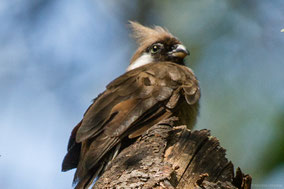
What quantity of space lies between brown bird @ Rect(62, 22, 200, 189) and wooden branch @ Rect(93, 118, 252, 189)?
0.46 m

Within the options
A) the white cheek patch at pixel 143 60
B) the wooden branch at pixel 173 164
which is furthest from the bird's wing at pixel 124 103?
the white cheek patch at pixel 143 60

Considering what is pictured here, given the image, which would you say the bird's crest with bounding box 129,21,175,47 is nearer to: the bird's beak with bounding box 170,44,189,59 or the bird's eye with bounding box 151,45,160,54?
the bird's eye with bounding box 151,45,160,54

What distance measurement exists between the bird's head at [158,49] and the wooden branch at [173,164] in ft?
9.76

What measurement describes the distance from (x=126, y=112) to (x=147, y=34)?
3.31m

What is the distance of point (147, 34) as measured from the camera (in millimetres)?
7832

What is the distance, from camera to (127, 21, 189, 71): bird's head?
23.1 ft

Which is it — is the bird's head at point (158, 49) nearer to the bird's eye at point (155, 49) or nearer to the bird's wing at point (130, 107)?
the bird's eye at point (155, 49)

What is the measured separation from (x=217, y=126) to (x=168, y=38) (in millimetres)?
1898

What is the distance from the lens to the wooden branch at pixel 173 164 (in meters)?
3.54

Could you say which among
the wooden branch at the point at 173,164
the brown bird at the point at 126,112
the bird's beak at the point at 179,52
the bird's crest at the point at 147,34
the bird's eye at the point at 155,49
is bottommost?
the wooden branch at the point at 173,164

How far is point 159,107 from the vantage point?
16.2 feet

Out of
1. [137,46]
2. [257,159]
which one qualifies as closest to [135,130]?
[257,159]

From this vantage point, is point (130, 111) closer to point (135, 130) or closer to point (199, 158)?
point (135, 130)

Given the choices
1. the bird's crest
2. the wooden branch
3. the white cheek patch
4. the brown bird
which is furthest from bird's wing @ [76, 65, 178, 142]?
the bird's crest
